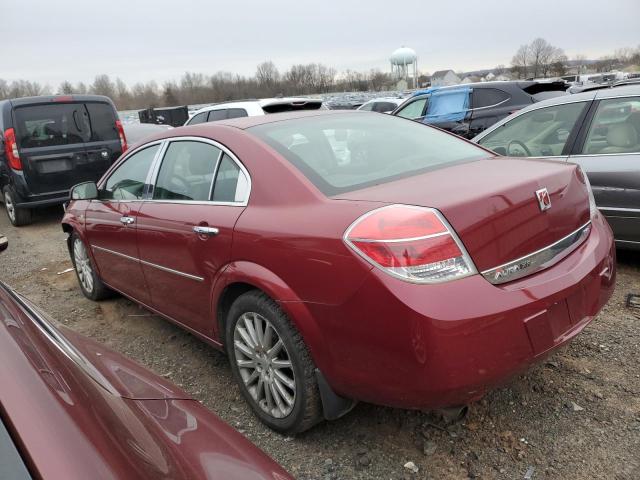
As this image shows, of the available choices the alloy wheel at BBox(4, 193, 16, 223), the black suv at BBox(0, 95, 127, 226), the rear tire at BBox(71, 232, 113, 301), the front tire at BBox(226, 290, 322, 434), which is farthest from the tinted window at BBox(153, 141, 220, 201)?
the alloy wheel at BBox(4, 193, 16, 223)

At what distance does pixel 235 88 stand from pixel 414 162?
6438 cm

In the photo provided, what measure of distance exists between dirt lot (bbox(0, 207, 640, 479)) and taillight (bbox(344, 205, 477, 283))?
0.95 metres

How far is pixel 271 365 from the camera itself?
98.4 inches

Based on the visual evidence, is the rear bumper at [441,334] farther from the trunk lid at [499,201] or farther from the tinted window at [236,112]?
the tinted window at [236,112]

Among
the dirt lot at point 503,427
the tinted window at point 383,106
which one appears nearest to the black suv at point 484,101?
the dirt lot at point 503,427

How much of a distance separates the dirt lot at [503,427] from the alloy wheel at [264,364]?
7.0 inches

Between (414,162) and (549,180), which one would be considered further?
(414,162)

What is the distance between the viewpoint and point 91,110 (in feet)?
26.8

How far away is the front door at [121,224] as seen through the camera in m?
3.51

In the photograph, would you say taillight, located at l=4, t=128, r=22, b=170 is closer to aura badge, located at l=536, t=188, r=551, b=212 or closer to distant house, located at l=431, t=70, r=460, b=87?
aura badge, located at l=536, t=188, r=551, b=212

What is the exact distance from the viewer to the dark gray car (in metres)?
4.01

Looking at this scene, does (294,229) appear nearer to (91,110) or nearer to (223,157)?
(223,157)

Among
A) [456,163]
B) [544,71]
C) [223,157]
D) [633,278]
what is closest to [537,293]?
[456,163]

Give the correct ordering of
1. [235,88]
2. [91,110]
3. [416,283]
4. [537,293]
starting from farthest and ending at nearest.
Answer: [235,88]
[91,110]
[537,293]
[416,283]
